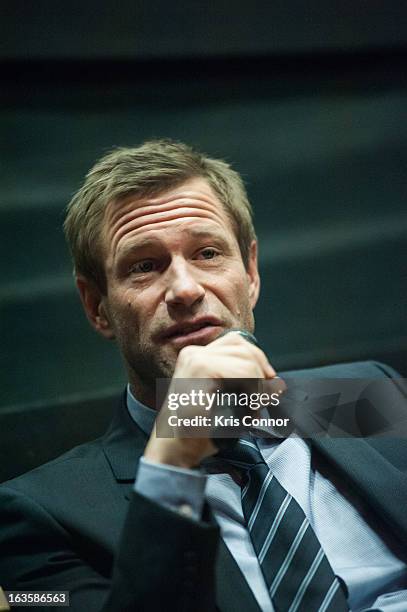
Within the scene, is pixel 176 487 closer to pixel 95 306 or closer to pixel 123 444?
pixel 123 444

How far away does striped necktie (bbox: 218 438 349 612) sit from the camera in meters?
1.03

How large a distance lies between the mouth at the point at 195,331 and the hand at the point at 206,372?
0.69 feet

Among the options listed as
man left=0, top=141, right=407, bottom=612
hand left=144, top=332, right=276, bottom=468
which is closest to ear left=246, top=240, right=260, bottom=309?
man left=0, top=141, right=407, bottom=612

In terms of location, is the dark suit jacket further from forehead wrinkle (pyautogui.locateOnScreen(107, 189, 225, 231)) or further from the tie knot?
forehead wrinkle (pyautogui.locateOnScreen(107, 189, 225, 231))

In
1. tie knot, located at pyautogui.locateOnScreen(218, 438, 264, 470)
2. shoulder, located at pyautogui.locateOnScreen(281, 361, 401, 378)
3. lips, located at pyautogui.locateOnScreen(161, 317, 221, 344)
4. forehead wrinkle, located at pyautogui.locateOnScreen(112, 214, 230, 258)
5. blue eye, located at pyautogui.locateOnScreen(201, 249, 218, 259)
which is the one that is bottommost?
shoulder, located at pyautogui.locateOnScreen(281, 361, 401, 378)

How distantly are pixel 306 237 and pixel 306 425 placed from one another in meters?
0.55

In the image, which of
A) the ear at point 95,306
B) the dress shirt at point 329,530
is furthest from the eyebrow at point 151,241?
the dress shirt at point 329,530

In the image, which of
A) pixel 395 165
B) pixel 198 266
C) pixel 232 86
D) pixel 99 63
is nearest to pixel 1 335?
pixel 198 266

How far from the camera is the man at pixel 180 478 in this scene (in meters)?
0.90

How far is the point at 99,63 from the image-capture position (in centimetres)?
157

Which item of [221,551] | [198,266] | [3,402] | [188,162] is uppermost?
[188,162]

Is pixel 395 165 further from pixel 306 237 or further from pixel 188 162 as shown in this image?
pixel 188 162

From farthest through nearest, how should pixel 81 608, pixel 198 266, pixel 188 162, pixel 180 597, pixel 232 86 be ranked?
pixel 232 86 < pixel 188 162 < pixel 198 266 < pixel 81 608 < pixel 180 597

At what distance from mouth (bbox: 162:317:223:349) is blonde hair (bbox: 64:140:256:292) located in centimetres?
21
